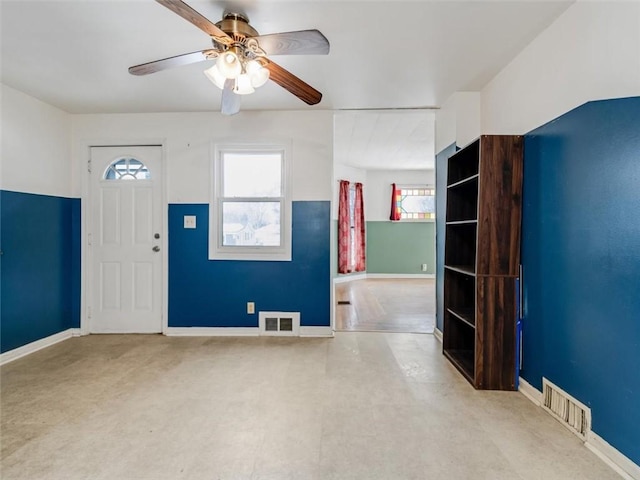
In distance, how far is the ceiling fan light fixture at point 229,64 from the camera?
5.75ft

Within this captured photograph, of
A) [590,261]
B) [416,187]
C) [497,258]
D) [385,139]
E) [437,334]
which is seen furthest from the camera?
[416,187]

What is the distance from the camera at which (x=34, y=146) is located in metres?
3.11

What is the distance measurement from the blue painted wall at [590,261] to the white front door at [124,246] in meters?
3.53

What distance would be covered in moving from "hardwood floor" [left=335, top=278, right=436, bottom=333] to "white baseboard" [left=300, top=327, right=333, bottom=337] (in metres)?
0.32

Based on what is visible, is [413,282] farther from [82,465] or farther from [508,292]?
[82,465]

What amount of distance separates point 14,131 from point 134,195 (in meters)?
1.08

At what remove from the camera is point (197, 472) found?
1519mm

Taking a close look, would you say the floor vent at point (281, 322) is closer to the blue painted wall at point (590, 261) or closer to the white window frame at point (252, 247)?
the white window frame at point (252, 247)

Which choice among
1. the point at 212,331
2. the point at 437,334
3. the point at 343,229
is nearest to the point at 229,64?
the point at 212,331

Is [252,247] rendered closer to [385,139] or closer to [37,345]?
[37,345]

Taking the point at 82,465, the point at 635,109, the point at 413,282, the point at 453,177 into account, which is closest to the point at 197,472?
the point at 82,465

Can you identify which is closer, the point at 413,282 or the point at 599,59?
the point at 599,59

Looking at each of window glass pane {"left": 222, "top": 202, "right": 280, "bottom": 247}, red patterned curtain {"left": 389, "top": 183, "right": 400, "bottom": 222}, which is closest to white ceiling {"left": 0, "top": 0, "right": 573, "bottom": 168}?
window glass pane {"left": 222, "top": 202, "right": 280, "bottom": 247}

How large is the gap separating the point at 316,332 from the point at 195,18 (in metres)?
2.89
